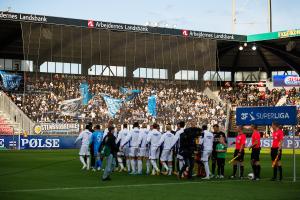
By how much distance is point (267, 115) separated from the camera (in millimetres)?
24844

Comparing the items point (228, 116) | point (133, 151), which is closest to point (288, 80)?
point (228, 116)

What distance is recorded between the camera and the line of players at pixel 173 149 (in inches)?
935

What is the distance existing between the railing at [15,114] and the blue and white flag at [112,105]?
767cm

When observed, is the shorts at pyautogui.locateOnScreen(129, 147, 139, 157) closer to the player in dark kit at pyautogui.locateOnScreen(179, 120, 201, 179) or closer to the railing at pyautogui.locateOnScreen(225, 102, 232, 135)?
the player in dark kit at pyautogui.locateOnScreen(179, 120, 201, 179)

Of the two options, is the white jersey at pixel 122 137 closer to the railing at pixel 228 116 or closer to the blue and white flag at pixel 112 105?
the blue and white flag at pixel 112 105

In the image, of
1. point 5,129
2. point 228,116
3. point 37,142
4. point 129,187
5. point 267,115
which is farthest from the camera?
point 228,116

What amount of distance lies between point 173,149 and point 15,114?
30681 millimetres

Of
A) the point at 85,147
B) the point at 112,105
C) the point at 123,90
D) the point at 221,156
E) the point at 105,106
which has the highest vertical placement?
the point at 123,90

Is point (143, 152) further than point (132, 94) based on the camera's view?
No

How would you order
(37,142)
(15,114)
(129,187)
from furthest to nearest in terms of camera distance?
(15,114)
(37,142)
(129,187)

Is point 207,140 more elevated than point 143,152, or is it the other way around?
point 207,140

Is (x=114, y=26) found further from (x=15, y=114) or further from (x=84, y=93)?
(x=15, y=114)

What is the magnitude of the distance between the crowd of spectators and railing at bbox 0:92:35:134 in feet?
2.79

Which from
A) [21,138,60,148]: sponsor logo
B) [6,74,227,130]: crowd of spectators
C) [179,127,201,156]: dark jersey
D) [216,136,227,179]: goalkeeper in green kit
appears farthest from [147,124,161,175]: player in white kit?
[6,74,227,130]: crowd of spectators
